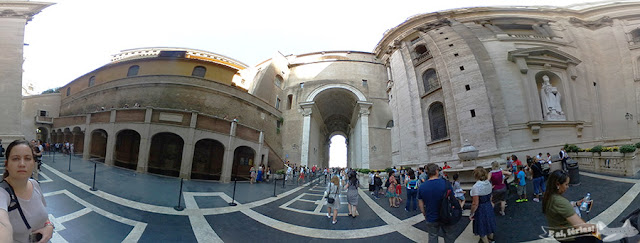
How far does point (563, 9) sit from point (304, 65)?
276 centimetres

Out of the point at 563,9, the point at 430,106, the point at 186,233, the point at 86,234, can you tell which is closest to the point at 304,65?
the point at 430,106

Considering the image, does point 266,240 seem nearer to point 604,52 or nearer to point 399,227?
point 399,227

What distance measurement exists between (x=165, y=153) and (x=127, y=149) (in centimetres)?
24

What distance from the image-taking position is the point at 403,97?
3689mm

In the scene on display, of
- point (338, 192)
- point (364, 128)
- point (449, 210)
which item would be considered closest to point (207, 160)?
point (338, 192)

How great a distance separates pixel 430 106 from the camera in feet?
10.4

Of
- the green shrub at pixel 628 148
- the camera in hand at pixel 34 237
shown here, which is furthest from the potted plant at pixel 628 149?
the camera in hand at pixel 34 237

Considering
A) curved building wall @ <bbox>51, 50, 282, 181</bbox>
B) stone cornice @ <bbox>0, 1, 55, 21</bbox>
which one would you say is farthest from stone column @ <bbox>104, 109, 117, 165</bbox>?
stone cornice @ <bbox>0, 1, 55, 21</bbox>

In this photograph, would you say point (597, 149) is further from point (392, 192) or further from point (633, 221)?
point (392, 192)

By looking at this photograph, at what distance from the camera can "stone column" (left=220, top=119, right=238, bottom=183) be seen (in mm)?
1577

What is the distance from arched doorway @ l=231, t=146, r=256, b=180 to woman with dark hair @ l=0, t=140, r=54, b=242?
0.89 metres

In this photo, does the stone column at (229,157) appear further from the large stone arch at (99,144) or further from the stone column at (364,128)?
the stone column at (364,128)

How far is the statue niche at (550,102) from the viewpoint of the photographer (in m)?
2.15

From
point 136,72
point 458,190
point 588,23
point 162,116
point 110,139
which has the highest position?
point 588,23
